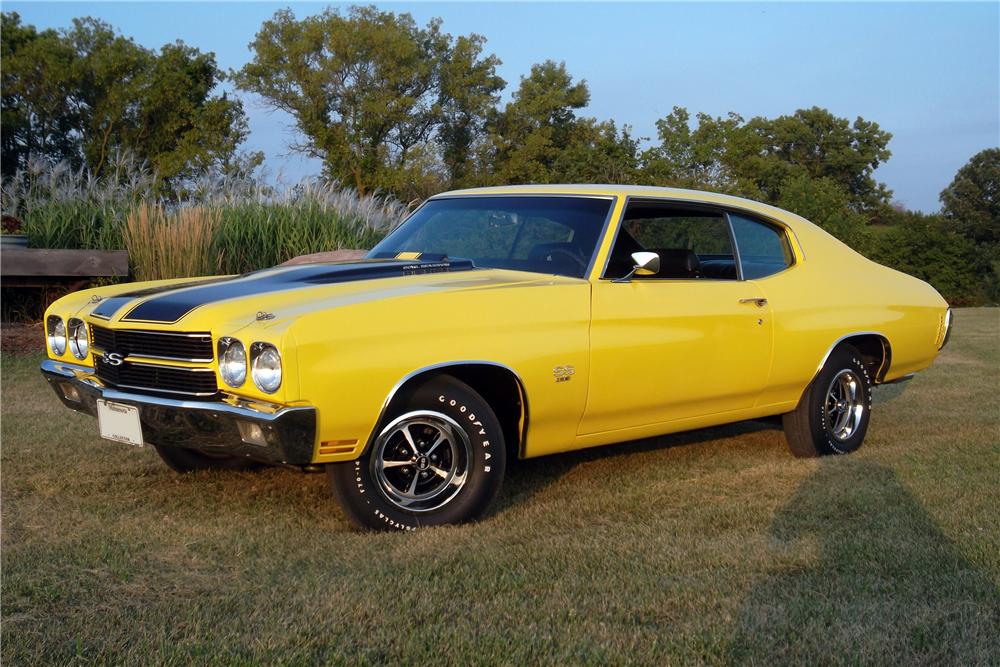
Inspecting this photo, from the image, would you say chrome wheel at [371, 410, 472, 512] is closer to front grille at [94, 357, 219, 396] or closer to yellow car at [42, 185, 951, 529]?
yellow car at [42, 185, 951, 529]

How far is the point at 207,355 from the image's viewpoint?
4.15 meters

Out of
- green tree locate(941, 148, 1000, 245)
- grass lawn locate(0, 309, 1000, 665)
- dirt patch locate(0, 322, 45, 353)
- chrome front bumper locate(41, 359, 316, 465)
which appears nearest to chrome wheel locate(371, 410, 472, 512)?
grass lawn locate(0, 309, 1000, 665)

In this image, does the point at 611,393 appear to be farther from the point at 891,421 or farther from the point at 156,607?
the point at 891,421

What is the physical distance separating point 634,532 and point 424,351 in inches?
45.7

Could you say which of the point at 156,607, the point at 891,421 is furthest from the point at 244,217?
the point at 156,607

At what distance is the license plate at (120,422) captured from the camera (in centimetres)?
434

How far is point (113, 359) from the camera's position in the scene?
450 centimetres

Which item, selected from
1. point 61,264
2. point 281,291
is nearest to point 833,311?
point 281,291

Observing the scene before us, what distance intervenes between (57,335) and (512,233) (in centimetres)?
230

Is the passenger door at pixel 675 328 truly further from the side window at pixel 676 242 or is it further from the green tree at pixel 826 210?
the green tree at pixel 826 210

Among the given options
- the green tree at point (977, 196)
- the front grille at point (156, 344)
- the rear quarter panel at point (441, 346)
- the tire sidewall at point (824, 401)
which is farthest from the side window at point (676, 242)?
the green tree at point (977, 196)

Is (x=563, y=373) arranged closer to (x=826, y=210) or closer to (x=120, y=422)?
(x=120, y=422)

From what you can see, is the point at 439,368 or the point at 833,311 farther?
the point at 833,311

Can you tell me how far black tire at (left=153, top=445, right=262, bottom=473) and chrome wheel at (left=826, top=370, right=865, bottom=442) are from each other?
134 inches
